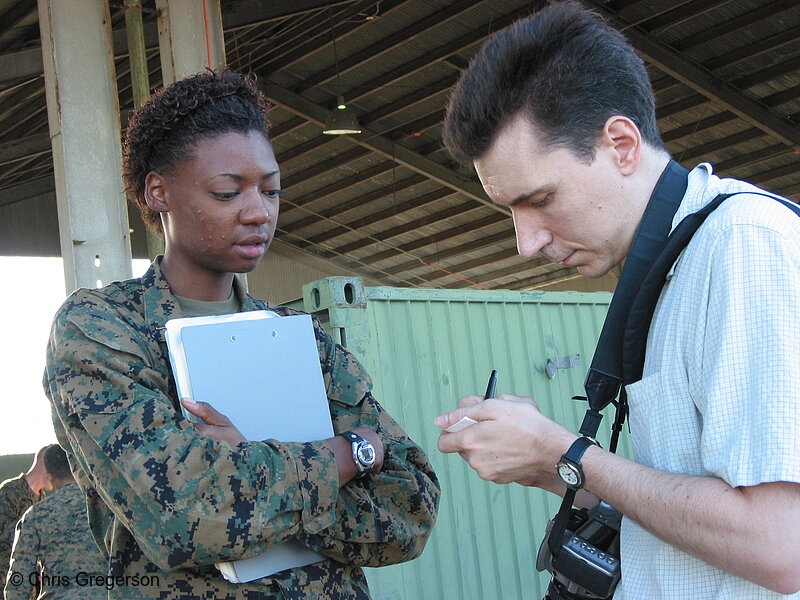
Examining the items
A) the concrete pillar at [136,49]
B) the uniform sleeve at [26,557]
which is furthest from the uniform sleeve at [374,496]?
the concrete pillar at [136,49]

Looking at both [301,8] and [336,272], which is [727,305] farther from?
[336,272]

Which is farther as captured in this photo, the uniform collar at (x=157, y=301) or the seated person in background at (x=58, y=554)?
the seated person in background at (x=58, y=554)

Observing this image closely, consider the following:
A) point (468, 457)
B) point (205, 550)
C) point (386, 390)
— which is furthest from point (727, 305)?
point (386, 390)

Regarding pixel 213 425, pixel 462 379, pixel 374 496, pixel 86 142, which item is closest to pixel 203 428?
pixel 213 425

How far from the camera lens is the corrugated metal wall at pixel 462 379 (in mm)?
3713

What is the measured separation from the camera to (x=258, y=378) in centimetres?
218

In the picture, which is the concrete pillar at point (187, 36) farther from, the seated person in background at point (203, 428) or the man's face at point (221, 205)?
the man's face at point (221, 205)

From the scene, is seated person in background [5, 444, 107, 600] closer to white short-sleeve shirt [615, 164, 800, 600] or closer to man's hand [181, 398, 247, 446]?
man's hand [181, 398, 247, 446]

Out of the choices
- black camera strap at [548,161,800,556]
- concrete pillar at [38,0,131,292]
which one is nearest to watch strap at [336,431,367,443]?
black camera strap at [548,161,800,556]

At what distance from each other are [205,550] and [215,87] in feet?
4.22

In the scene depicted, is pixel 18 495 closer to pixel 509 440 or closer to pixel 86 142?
pixel 86 142

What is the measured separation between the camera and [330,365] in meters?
2.44

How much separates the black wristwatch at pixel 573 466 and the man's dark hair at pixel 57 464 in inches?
191

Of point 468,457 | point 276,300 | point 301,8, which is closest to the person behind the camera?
point 468,457
